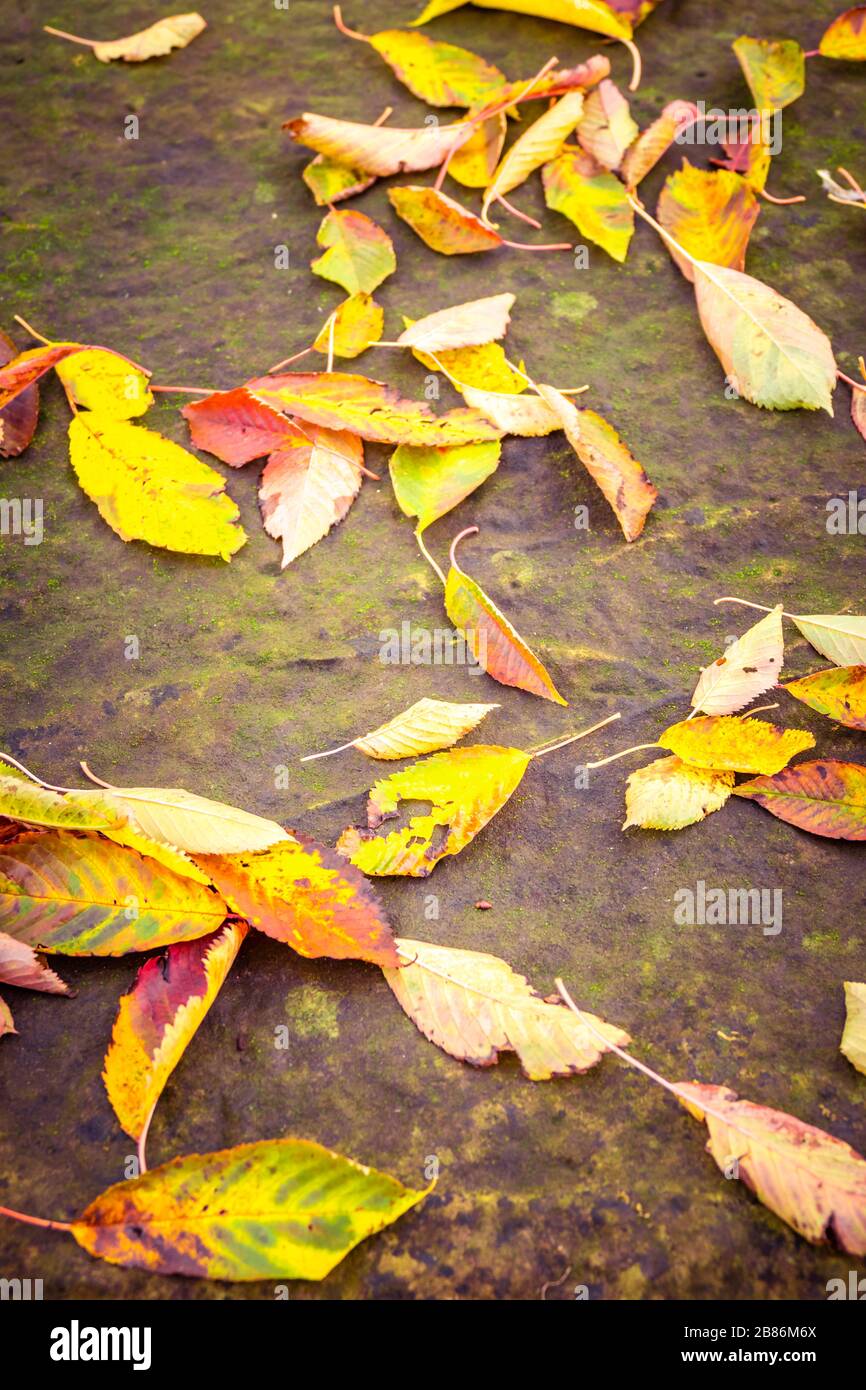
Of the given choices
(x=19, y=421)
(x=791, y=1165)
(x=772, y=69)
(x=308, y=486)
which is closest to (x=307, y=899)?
(x=791, y=1165)

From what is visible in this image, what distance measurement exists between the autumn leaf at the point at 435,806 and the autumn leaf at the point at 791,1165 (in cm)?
→ 43

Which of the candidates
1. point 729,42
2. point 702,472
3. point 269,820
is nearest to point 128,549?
point 269,820

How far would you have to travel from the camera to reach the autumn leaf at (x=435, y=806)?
145 cm

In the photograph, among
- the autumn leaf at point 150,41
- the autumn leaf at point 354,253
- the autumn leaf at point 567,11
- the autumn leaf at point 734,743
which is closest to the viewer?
the autumn leaf at point 734,743

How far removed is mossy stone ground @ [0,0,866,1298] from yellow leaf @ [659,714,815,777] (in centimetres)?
6

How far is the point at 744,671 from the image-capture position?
1.58 metres

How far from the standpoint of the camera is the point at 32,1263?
1168 millimetres

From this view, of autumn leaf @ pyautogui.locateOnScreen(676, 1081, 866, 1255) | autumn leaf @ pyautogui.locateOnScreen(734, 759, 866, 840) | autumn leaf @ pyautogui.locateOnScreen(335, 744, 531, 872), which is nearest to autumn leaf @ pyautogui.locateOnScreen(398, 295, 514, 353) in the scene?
autumn leaf @ pyautogui.locateOnScreen(335, 744, 531, 872)

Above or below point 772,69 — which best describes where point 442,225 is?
below

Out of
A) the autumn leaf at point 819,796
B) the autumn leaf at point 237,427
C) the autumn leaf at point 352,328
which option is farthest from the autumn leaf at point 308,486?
the autumn leaf at point 819,796

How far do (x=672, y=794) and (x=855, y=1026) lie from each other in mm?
359

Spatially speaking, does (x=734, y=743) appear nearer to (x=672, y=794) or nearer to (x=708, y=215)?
(x=672, y=794)

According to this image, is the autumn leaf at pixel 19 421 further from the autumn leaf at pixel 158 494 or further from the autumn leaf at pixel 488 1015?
the autumn leaf at pixel 488 1015

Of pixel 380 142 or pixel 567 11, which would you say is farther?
pixel 567 11
